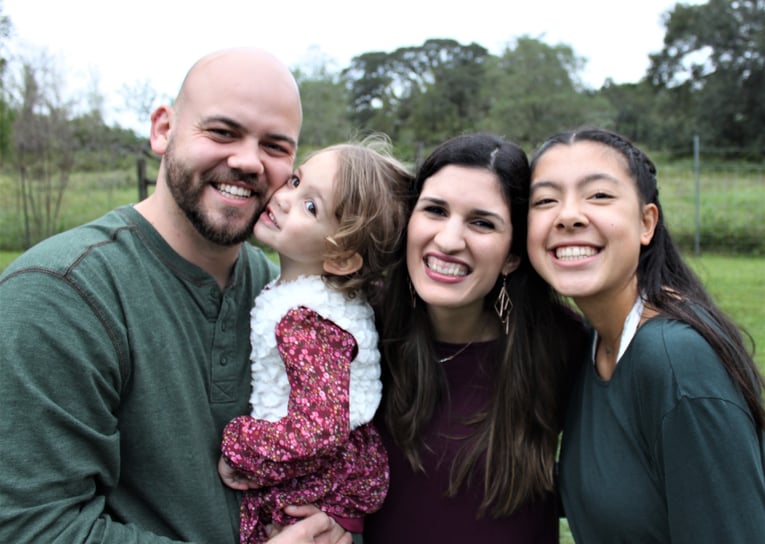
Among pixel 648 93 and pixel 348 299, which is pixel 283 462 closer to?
pixel 348 299

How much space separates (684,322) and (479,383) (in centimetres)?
74

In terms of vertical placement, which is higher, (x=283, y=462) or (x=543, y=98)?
(x=543, y=98)

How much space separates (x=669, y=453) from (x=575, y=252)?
604 millimetres

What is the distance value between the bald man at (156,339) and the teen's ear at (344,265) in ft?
0.92

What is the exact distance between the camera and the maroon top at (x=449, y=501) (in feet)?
7.36

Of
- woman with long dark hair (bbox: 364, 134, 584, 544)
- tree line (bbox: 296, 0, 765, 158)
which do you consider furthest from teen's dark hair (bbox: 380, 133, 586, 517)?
tree line (bbox: 296, 0, 765, 158)

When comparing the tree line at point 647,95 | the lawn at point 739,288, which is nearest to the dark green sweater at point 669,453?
the lawn at point 739,288

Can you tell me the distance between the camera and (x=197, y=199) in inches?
81.0

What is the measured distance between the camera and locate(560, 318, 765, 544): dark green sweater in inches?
65.1

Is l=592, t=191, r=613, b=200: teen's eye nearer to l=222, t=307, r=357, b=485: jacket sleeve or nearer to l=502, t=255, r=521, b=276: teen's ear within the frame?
l=502, t=255, r=521, b=276: teen's ear

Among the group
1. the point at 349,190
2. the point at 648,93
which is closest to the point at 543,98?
the point at 648,93

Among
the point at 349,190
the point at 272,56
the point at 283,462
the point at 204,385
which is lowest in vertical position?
the point at 283,462

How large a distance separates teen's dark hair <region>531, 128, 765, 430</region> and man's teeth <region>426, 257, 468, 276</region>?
1.40 feet

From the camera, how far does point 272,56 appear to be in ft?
7.27
